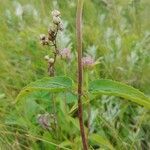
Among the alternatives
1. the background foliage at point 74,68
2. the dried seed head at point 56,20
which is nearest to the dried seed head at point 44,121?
the background foliage at point 74,68

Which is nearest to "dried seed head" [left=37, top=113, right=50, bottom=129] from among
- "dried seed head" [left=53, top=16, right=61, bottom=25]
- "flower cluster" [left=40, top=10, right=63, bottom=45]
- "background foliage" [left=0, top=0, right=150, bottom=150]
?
"background foliage" [left=0, top=0, right=150, bottom=150]

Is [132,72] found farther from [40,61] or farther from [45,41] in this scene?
[45,41]

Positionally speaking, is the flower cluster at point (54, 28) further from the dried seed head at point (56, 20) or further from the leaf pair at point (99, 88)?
the leaf pair at point (99, 88)

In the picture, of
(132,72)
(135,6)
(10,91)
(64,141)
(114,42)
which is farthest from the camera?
(135,6)

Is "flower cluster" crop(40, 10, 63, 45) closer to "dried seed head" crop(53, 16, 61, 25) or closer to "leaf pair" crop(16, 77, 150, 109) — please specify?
"dried seed head" crop(53, 16, 61, 25)

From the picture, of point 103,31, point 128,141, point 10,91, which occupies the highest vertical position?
point 103,31

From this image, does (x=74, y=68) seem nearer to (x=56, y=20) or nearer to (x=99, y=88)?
(x=56, y=20)

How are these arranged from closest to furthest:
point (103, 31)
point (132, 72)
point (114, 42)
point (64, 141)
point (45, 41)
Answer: point (45, 41) < point (64, 141) < point (132, 72) < point (114, 42) < point (103, 31)

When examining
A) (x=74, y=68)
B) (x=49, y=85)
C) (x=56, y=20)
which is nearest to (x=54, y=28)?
(x=56, y=20)

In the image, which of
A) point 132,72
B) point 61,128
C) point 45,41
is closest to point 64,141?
point 61,128
